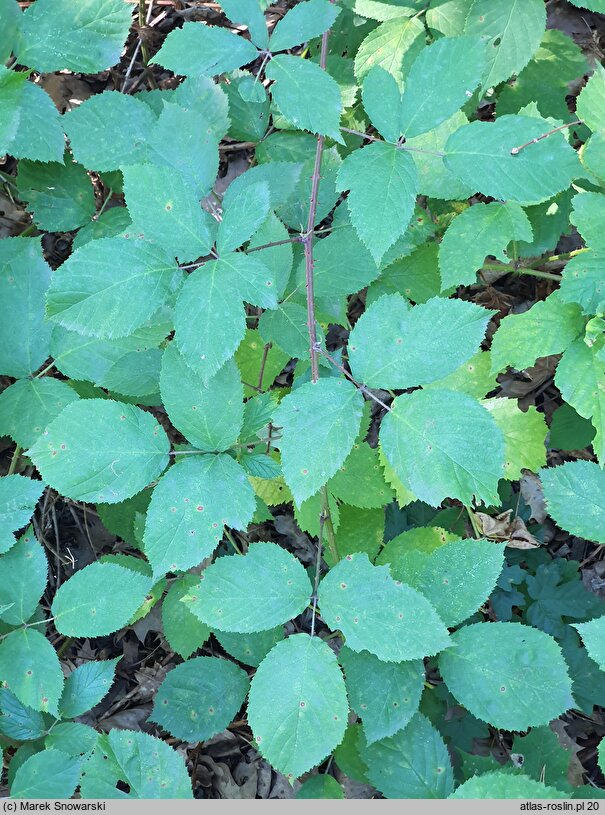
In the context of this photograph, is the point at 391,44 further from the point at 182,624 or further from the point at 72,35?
the point at 182,624

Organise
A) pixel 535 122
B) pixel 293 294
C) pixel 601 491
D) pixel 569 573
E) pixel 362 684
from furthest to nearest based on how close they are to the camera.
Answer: pixel 569 573, pixel 293 294, pixel 601 491, pixel 362 684, pixel 535 122

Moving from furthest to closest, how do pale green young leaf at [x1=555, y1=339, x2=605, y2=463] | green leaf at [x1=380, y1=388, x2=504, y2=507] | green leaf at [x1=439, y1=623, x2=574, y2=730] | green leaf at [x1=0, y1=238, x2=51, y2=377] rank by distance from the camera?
green leaf at [x1=0, y1=238, x2=51, y2=377], pale green young leaf at [x1=555, y1=339, x2=605, y2=463], green leaf at [x1=439, y1=623, x2=574, y2=730], green leaf at [x1=380, y1=388, x2=504, y2=507]

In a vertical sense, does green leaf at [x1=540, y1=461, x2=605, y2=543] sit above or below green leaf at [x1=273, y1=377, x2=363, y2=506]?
below

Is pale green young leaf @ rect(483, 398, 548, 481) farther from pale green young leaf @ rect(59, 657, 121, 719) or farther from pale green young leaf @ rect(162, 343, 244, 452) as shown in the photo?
pale green young leaf @ rect(59, 657, 121, 719)

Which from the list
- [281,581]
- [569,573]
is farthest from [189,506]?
[569,573]

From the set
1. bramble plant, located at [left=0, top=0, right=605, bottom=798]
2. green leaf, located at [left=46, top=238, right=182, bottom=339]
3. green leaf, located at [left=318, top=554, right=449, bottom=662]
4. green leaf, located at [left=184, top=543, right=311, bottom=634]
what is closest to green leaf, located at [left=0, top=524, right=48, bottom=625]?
bramble plant, located at [left=0, top=0, right=605, bottom=798]

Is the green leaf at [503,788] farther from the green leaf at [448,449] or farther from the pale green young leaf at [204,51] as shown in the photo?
the pale green young leaf at [204,51]

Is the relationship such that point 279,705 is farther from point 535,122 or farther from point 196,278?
point 535,122

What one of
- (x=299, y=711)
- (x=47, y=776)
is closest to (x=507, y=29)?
(x=299, y=711)
